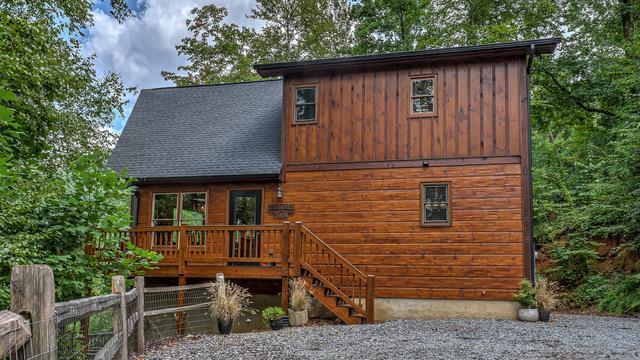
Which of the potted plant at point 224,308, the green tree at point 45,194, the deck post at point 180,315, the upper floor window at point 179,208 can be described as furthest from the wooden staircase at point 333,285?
the upper floor window at point 179,208

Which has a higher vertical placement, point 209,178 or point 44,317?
point 209,178

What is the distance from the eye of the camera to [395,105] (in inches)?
445

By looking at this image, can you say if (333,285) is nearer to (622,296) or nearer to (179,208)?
(179,208)

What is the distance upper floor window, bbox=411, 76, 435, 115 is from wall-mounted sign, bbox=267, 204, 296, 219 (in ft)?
11.3

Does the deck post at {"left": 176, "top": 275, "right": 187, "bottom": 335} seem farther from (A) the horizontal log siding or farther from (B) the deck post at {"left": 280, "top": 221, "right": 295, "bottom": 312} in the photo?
(A) the horizontal log siding

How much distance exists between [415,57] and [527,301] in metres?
5.50

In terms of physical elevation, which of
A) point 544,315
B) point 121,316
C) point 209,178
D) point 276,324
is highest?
point 209,178

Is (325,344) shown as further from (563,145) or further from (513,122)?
(563,145)

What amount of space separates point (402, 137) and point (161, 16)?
16711mm

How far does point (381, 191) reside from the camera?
439 inches

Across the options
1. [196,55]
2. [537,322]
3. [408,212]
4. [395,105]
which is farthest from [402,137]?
[196,55]

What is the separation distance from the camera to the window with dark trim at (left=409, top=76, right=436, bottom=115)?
11.2 m

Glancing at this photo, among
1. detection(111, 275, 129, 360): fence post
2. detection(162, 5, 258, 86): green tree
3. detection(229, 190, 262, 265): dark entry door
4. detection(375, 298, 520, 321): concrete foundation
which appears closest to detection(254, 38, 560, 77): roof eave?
detection(229, 190, 262, 265): dark entry door

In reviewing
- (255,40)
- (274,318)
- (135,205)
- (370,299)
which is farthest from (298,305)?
(255,40)
